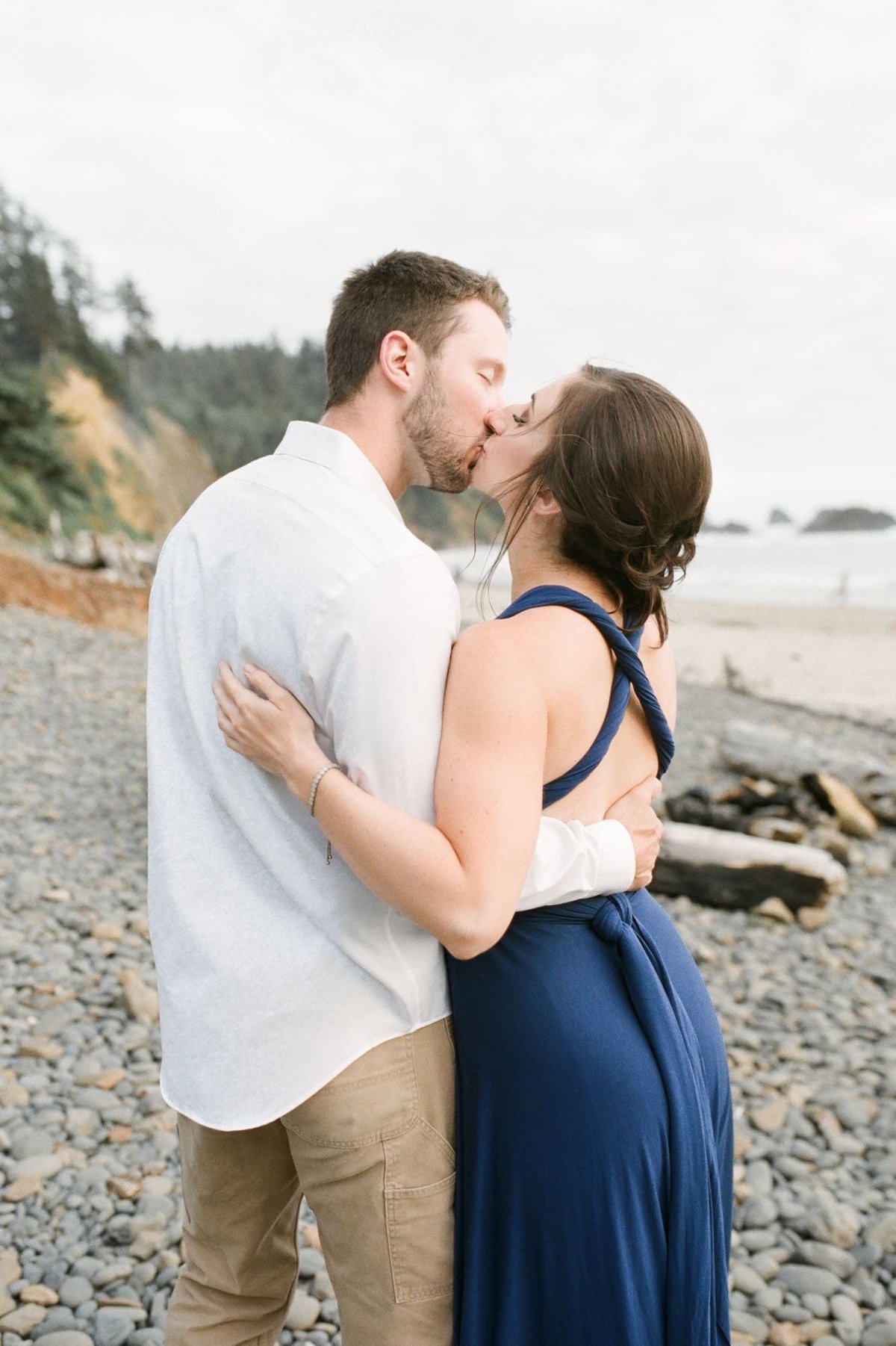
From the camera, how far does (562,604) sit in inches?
73.4

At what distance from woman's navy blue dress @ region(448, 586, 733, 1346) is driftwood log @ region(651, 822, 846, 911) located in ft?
16.0

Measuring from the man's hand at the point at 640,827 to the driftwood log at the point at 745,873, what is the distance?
4.70 metres

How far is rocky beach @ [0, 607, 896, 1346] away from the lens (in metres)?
3.24

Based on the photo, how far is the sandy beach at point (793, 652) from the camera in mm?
17578

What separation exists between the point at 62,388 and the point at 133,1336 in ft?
97.5

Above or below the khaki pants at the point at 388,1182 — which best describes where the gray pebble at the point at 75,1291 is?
below

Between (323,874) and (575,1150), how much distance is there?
2.01 ft

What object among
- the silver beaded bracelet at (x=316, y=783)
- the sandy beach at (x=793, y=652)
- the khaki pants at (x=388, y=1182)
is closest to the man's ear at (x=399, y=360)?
the silver beaded bracelet at (x=316, y=783)

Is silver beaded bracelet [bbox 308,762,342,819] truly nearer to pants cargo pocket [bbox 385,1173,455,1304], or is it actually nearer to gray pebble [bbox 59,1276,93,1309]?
pants cargo pocket [bbox 385,1173,455,1304]

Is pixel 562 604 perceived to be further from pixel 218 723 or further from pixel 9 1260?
pixel 9 1260

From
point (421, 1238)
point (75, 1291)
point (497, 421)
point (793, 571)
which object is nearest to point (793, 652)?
point (75, 1291)

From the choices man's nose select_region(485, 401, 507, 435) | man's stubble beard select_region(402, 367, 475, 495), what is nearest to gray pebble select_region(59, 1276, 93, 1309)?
man's stubble beard select_region(402, 367, 475, 495)

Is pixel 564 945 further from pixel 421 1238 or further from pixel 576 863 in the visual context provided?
pixel 421 1238

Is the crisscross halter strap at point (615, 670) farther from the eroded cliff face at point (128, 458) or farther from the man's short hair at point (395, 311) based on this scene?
the eroded cliff face at point (128, 458)
